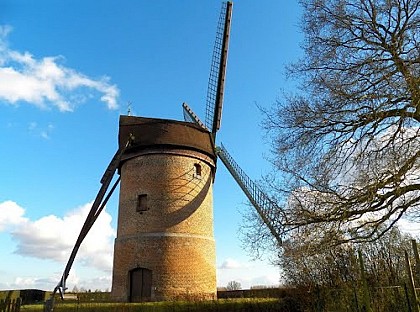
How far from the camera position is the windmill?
14.8m

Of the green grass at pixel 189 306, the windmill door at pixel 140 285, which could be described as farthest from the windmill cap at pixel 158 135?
the green grass at pixel 189 306

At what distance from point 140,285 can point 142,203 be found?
315 cm

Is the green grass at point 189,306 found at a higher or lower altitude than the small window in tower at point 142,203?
lower

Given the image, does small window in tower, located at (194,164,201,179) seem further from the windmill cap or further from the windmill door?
the windmill door

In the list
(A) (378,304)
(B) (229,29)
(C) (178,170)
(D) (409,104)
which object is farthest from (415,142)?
(B) (229,29)

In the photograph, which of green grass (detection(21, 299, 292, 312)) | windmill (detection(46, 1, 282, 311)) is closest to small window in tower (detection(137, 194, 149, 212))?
windmill (detection(46, 1, 282, 311))

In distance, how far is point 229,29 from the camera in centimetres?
1917

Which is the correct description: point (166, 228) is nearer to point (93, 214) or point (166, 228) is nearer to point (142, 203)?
point (142, 203)

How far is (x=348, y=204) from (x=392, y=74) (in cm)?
268

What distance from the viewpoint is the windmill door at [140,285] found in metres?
14.5

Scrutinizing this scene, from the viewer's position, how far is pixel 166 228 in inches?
595

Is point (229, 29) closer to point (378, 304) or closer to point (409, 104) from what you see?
point (409, 104)

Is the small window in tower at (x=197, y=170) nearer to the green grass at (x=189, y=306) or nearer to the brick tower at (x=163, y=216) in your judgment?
the brick tower at (x=163, y=216)

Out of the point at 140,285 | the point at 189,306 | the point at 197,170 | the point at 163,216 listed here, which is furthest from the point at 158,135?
the point at 189,306
